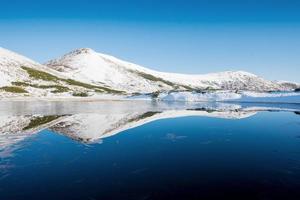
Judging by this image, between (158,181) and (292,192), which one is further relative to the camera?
(158,181)

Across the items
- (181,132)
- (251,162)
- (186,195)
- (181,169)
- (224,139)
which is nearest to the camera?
(186,195)

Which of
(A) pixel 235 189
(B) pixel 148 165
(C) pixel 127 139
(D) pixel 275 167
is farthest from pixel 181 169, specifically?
(C) pixel 127 139

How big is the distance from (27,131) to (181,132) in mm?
13752

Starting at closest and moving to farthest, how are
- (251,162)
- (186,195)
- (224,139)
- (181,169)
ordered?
1. (186,195)
2. (181,169)
3. (251,162)
4. (224,139)

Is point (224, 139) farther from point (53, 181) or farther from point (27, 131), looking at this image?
point (27, 131)

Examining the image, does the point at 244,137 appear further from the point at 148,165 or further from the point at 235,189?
the point at 235,189

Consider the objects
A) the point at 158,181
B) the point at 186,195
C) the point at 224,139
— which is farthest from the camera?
the point at 224,139

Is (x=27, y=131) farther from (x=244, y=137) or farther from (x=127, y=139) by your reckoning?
(x=244, y=137)

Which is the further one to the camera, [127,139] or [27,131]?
[27,131]

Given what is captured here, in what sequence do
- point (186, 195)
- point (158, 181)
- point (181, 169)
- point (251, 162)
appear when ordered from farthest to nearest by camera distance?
point (251, 162)
point (181, 169)
point (158, 181)
point (186, 195)

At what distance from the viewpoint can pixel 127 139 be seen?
2711 cm

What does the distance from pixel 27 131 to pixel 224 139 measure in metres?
17.2

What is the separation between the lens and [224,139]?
1058 inches

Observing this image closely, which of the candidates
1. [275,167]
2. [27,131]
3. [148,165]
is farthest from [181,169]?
[27,131]
